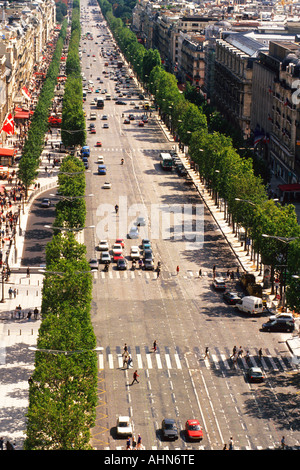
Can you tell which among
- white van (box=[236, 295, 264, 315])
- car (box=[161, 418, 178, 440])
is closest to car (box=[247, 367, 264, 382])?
car (box=[161, 418, 178, 440])

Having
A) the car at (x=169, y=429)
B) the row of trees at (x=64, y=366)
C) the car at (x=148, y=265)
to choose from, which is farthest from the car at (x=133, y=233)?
the car at (x=169, y=429)

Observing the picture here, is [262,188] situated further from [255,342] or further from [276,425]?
[276,425]

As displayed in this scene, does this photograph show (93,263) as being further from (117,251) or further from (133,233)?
(133,233)

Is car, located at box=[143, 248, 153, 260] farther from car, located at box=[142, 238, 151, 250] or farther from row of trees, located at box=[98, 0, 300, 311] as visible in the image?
row of trees, located at box=[98, 0, 300, 311]

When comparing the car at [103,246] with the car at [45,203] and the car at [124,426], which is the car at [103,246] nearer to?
the car at [45,203]
